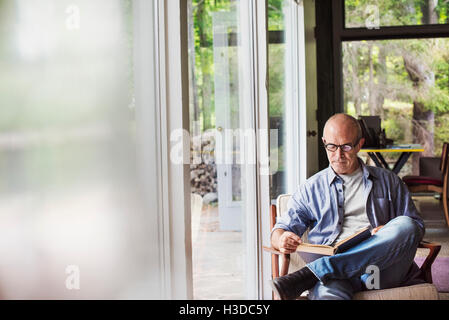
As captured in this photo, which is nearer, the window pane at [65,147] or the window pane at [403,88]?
the window pane at [65,147]

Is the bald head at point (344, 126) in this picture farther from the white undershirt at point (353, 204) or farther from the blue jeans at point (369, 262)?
the blue jeans at point (369, 262)

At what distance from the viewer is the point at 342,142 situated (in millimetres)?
2520

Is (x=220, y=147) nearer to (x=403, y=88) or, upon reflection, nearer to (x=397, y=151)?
(x=397, y=151)

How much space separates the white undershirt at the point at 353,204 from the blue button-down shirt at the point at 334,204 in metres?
0.03

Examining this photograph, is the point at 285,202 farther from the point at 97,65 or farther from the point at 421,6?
the point at 421,6

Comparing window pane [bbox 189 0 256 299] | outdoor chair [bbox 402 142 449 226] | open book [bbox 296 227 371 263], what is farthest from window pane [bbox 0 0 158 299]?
outdoor chair [bbox 402 142 449 226]

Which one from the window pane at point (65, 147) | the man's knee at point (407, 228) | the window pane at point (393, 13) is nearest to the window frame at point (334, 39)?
the window pane at point (393, 13)

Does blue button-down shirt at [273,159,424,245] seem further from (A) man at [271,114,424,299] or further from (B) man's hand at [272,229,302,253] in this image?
(B) man's hand at [272,229,302,253]

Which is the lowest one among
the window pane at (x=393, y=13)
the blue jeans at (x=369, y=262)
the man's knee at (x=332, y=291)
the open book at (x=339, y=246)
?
the man's knee at (x=332, y=291)

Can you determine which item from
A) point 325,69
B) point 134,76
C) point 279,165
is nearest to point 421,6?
point 325,69

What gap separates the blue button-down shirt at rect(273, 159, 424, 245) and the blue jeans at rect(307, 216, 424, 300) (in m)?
0.21

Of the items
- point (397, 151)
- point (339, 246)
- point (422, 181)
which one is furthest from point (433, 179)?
point (339, 246)

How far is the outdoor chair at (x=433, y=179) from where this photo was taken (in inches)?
241

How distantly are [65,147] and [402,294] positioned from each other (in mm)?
1554
